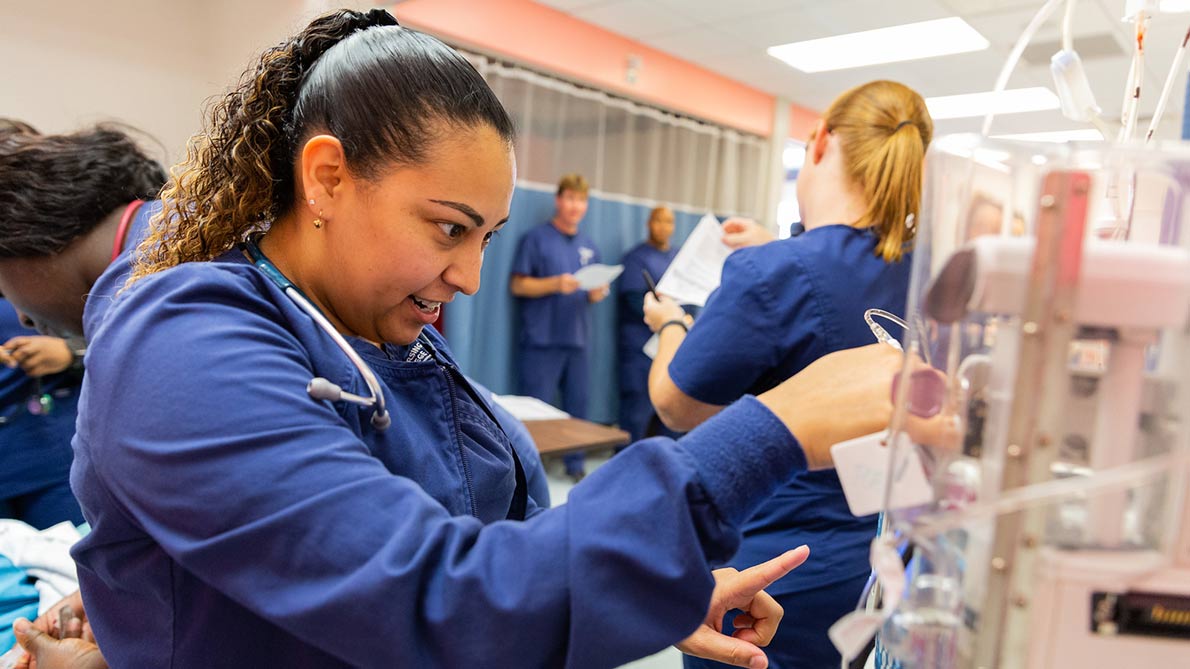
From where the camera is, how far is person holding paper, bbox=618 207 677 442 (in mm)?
4668

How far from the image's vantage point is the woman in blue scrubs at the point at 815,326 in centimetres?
117

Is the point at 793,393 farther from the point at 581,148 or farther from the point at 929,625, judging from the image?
A: the point at 581,148

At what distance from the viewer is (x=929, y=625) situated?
48 cm

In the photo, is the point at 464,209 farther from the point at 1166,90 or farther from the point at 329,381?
the point at 1166,90

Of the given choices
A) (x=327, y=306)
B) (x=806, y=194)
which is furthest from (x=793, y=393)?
(x=806, y=194)

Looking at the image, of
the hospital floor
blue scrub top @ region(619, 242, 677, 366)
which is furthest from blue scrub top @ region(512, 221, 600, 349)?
the hospital floor

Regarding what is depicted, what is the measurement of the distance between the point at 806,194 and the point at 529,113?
321cm

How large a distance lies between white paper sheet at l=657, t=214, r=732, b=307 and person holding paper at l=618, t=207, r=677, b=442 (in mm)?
2120

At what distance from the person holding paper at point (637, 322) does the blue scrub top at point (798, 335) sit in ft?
11.1

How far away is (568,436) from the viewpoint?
84.7 inches

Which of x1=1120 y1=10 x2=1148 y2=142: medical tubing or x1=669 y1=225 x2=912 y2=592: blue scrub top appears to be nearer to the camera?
x1=1120 y1=10 x2=1148 y2=142: medical tubing

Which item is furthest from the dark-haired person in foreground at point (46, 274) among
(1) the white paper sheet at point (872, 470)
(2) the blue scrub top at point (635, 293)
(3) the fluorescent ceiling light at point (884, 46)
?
(3) the fluorescent ceiling light at point (884, 46)

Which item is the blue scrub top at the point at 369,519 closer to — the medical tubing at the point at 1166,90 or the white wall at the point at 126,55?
the medical tubing at the point at 1166,90

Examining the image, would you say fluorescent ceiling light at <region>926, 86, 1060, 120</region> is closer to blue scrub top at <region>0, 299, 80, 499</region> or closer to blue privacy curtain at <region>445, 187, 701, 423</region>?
blue privacy curtain at <region>445, 187, 701, 423</region>
